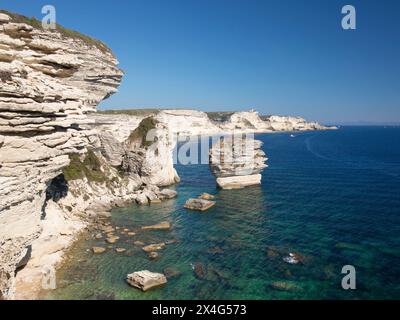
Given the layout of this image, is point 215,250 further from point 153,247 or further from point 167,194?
point 167,194

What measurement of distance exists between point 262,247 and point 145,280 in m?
12.4

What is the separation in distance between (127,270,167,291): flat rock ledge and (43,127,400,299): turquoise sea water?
497 millimetres

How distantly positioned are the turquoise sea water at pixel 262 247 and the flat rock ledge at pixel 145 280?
1.63 feet

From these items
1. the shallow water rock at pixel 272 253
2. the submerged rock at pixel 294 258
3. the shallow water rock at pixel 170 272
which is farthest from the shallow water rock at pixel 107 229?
the submerged rock at pixel 294 258

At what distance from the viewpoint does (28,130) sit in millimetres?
21969

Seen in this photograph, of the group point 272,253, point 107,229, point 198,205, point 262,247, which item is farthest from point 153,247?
point 198,205

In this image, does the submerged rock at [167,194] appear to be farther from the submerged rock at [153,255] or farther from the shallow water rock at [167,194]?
the submerged rock at [153,255]

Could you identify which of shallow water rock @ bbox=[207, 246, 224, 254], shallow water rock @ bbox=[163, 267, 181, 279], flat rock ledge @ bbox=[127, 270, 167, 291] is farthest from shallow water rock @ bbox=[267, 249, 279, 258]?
flat rock ledge @ bbox=[127, 270, 167, 291]

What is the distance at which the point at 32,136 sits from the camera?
73.9ft

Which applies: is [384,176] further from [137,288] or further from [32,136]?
[32,136]

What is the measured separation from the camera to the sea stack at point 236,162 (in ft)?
197

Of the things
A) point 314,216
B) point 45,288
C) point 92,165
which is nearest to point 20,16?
point 92,165

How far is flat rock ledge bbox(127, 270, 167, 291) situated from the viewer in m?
26.1

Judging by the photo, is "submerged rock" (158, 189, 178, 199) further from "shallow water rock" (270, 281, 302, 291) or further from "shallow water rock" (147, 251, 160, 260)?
"shallow water rock" (270, 281, 302, 291)
